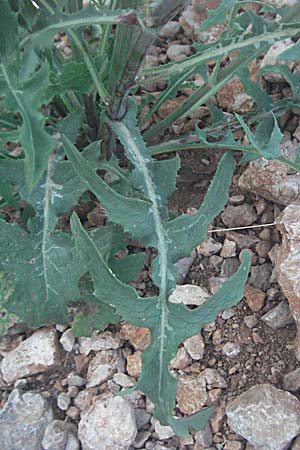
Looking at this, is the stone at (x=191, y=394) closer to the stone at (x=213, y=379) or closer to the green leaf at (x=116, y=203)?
the stone at (x=213, y=379)

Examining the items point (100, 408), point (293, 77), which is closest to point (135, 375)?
point (100, 408)

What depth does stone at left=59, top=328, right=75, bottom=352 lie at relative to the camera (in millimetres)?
1184

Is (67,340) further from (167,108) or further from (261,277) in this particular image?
(167,108)

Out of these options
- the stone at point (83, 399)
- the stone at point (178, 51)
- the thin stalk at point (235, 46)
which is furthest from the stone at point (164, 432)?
the stone at point (178, 51)

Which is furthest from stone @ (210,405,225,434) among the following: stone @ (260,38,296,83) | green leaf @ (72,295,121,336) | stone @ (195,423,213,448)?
stone @ (260,38,296,83)

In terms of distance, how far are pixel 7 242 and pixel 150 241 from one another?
22 centimetres

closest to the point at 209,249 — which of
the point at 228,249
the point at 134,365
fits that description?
the point at 228,249

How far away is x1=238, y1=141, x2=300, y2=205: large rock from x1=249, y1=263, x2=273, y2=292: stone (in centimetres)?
Result: 13

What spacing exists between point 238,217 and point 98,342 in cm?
35

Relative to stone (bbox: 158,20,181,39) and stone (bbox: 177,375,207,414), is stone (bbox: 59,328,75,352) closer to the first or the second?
stone (bbox: 177,375,207,414)

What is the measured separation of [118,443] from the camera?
1067 mm

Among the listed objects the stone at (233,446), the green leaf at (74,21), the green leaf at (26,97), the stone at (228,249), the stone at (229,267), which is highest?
the green leaf at (74,21)

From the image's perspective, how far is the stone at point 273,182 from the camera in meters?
1.26

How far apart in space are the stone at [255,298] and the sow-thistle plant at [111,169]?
21 cm
